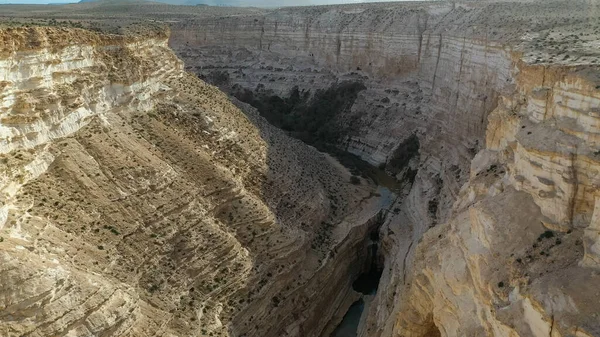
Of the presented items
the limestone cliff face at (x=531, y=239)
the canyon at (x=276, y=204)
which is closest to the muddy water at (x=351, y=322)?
the canyon at (x=276, y=204)

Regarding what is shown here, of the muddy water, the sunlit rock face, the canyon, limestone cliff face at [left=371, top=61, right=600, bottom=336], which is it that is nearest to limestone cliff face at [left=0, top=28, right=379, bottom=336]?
the canyon

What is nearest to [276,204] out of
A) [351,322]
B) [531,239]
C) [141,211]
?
[351,322]

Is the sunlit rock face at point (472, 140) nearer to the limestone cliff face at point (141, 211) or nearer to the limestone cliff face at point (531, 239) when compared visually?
the limestone cliff face at point (531, 239)

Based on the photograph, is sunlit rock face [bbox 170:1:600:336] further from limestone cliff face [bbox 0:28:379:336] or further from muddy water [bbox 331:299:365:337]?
limestone cliff face [bbox 0:28:379:336]

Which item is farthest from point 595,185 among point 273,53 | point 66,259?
point 273,53

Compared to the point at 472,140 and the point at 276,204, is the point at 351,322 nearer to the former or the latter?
the point at 276,204

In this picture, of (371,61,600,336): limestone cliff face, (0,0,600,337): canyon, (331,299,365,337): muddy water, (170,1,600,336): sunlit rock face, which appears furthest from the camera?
(331,299,365,337): muddy water
